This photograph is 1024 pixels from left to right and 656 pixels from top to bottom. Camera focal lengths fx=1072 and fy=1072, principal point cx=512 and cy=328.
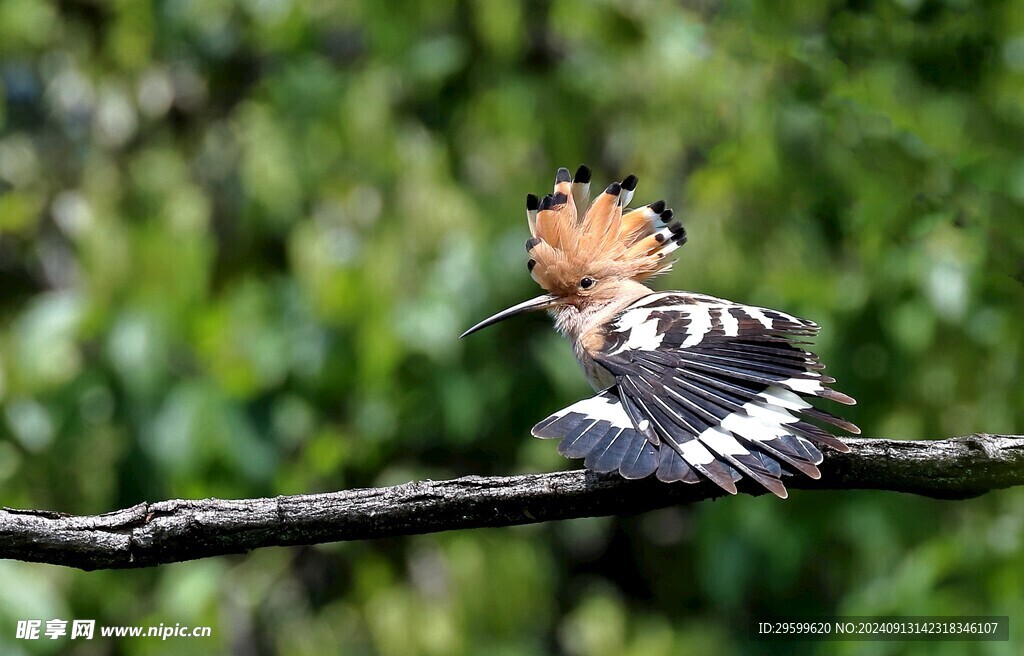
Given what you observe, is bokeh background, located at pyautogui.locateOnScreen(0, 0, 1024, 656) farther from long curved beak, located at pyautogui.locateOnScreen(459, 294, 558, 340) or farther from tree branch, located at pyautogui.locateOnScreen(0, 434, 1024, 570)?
tree branch, located at pyautogui.locateOnScreen(0, 434, 1024, 570)

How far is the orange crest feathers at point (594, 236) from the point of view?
2.70m

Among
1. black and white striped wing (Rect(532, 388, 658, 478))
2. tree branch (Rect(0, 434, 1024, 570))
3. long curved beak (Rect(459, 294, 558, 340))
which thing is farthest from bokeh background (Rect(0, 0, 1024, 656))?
black and white striped wing (Rect(532, 388, 658, 478))

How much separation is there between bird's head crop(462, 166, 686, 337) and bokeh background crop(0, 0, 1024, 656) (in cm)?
45

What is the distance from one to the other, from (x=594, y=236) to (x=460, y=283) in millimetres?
575

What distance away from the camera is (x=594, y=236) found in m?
2.70

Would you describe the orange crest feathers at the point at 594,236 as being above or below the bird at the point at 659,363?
above

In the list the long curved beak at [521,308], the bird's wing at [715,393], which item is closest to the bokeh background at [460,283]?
the long curved beak at [521,308]

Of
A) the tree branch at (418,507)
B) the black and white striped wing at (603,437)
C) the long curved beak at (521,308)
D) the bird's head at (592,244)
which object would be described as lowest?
the tree branch at (418,507)

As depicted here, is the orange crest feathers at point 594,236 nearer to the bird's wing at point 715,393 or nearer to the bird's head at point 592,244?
the bird's head at point 592,244

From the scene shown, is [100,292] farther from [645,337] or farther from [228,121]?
[645,337]

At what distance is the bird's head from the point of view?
270cm

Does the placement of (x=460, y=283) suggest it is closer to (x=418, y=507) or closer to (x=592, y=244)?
(x=592, y=244)

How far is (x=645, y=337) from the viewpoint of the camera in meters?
2.26

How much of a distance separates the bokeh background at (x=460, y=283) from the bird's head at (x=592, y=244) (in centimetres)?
45
